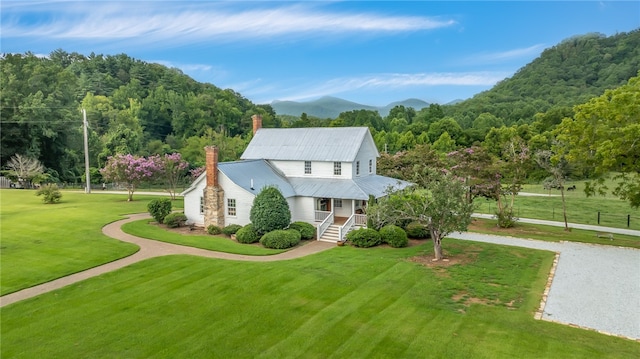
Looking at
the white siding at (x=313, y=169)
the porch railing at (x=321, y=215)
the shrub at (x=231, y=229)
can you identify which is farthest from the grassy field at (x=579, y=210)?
the shrub at (x=231, y=229)

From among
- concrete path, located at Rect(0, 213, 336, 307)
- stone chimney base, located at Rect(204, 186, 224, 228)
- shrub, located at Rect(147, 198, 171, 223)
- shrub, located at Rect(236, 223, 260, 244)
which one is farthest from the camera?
shrub, located at Rect(147, 198, 171, 223)

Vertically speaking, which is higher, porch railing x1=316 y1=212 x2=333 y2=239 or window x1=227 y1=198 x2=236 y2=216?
window x1=227 y1=198 x2=236 y2=216

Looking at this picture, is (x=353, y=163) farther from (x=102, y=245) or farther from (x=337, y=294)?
(x=102, y=245)

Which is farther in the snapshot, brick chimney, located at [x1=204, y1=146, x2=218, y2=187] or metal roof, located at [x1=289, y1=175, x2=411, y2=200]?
metal roof, located at [x1=289, y1=175, x2=411, y2=200]

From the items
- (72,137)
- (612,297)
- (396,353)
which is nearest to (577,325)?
(612,297)

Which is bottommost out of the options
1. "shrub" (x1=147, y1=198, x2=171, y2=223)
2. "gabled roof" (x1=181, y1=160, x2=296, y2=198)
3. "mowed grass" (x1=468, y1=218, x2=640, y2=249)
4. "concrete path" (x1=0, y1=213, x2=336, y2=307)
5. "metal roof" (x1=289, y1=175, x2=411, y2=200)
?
"mowed grass" (x1=468, y1=218, x2=640, y2=249)

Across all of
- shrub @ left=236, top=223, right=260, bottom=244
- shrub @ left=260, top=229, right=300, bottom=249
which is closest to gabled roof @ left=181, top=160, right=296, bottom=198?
shrub @ left=236, top=223, right=260, bottom=244

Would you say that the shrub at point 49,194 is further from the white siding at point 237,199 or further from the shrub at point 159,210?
the white siding at point 237,199

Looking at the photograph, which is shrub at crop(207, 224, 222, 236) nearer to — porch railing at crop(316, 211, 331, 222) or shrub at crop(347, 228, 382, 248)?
porch railing at crop(316, 211, 331, 222)
